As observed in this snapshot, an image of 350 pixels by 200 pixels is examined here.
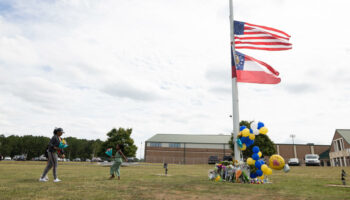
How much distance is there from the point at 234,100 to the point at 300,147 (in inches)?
2473

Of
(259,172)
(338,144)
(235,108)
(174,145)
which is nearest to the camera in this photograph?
(259,172)

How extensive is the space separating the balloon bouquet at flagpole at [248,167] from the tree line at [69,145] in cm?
3071

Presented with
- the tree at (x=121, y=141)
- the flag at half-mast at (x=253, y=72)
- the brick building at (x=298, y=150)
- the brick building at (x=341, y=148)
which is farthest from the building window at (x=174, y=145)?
the flag at half-mast at (x=253, y=72)

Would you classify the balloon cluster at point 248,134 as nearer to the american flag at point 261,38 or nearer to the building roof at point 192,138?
the american flag at point 261,38

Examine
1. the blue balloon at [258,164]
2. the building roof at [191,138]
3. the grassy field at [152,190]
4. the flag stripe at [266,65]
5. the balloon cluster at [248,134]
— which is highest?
the flag stripe at [266,65]

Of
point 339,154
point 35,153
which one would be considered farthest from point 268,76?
point 35,153

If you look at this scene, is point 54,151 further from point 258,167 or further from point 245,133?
point 258,167

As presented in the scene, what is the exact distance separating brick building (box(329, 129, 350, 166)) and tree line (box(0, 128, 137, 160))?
144ft

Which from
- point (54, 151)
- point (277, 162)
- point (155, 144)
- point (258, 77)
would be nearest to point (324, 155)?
point (155, 144)

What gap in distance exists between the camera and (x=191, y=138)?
2945 inches

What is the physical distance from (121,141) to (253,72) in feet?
106

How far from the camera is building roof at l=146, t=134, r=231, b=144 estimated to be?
235ft

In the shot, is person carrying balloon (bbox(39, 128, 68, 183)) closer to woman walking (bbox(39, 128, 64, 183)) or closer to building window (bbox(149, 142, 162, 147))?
woman walking (bbox(39, 128, 64, 183))

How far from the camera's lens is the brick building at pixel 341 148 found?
48669mm
